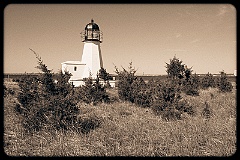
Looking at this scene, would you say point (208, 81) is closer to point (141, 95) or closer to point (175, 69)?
point (175, 69)

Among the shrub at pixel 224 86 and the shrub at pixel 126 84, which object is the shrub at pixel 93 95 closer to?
the shrub at pixel 126 84

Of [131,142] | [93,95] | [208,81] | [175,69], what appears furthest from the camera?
[208,81]

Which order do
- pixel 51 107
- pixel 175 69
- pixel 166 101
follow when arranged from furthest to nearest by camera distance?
1. pixel 175 69
2. pixel 166 101
3. pixel 51 107

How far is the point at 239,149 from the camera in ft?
12.1

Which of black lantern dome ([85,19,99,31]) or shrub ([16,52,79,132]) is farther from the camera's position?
black lantern dome ([85,19,99,31])

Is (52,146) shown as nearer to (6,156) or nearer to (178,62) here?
(6,156)

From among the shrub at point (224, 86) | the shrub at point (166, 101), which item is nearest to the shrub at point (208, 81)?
the shrub at point (224, 86)

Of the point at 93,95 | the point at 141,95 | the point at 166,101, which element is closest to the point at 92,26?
the point at 93,95

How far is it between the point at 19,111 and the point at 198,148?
267 inches

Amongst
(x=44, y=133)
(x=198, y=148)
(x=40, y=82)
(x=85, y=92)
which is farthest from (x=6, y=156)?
(x=85, y=92)

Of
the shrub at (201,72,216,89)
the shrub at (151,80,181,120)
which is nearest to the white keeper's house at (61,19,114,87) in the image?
the shrub at (201,72,216,89)

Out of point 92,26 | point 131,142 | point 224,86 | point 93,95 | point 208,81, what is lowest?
point 131,142

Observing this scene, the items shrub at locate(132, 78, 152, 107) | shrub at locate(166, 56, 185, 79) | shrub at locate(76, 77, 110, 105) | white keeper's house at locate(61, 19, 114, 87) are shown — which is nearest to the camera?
shrub at locate(132, 78, 152, 107)

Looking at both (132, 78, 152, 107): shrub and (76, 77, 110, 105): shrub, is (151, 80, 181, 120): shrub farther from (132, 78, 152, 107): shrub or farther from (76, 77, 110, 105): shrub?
(76, 77, 110, 105): shrub
